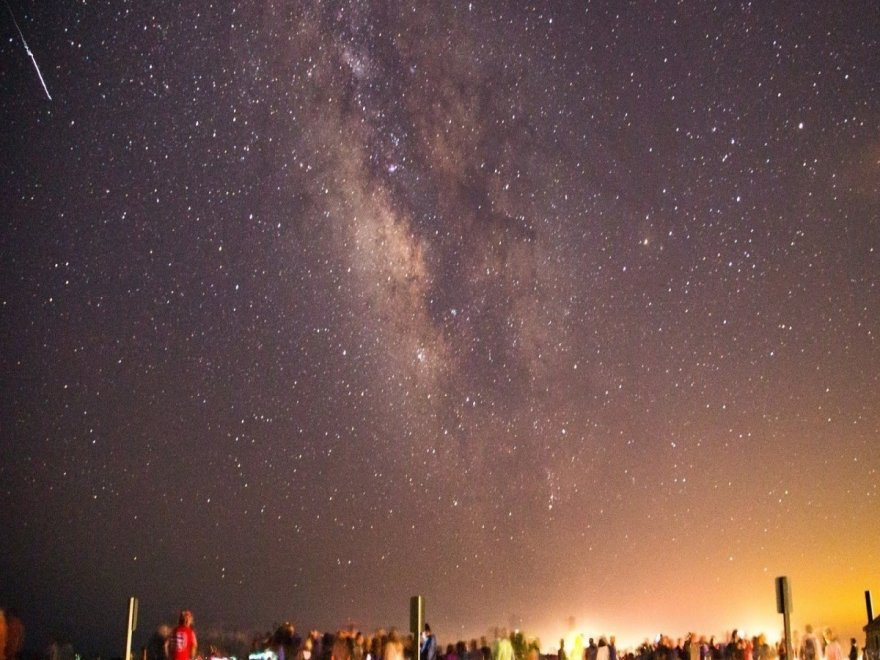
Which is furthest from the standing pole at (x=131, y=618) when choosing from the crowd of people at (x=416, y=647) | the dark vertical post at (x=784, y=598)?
the dark vertical post at (x=784, y=598)

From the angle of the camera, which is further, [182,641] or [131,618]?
[131,618]

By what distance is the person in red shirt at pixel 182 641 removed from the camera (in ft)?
44.9

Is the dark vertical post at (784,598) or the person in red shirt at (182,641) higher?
the dark vertical post at (784,598)

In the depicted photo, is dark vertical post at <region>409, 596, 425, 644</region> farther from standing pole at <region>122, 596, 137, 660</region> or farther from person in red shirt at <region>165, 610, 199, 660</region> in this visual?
standing pole at <region>122, 596, 137, 660</region>

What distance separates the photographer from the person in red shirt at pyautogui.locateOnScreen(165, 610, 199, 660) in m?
13.7

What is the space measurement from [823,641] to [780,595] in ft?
29.5

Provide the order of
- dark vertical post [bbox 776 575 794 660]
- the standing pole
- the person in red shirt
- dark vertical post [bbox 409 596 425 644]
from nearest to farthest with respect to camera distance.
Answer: the person in red shirt
dark vertical post [bbox 409 596 425 644]
dark vertical post [bbox 776 575 794 660]
the standing pole

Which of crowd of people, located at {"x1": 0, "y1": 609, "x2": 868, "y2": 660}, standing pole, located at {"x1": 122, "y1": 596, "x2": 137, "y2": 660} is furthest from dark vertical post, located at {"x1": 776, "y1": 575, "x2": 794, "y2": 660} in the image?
standing pole, located at {"x1": 122, "y1": 596, "x2": 137, "y2": 660}

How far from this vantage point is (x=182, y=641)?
13.8 m

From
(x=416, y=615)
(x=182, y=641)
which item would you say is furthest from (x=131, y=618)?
(x=416, y=615)

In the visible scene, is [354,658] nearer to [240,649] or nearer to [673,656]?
[240,649]

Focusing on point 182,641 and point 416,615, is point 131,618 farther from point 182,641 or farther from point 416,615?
point 416,615

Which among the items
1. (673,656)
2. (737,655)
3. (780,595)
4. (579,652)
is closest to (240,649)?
(579,652)

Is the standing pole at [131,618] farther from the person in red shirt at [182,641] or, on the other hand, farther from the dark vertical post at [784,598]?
the dark vertical post at [784,598]
